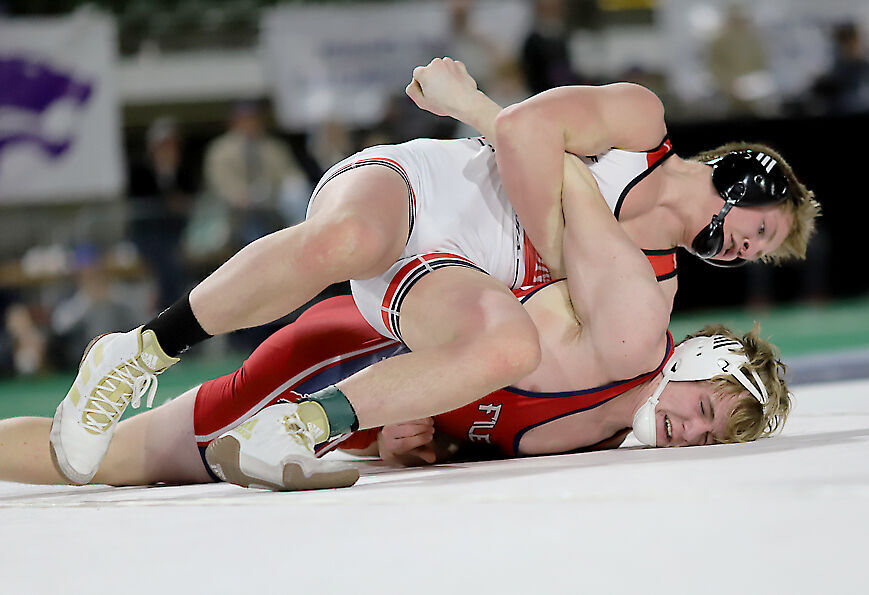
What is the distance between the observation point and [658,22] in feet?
24.8

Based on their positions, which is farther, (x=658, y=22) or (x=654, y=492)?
(x=658, y=22)

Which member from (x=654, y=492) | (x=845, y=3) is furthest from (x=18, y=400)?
(x=845, y=3)

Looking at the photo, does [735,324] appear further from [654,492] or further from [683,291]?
[654,492]

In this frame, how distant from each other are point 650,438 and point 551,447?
196mm

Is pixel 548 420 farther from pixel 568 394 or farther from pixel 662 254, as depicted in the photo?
pixel 662 254

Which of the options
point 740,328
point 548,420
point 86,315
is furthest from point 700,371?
point 740,328

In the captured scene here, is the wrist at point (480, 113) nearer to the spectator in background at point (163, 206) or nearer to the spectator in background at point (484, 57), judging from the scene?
the spectator in background at point (163, 206)

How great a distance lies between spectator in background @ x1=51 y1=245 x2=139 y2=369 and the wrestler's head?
431cm

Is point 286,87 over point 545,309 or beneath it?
over

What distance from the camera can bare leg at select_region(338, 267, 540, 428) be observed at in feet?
5.62

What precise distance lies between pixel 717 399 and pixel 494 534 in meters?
0.99

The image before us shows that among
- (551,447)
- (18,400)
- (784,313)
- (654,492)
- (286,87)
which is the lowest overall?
(784,313)

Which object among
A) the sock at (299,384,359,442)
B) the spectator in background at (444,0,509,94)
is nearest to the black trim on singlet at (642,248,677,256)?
the sock at (299,384,359,442)

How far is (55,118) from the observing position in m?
6.59
